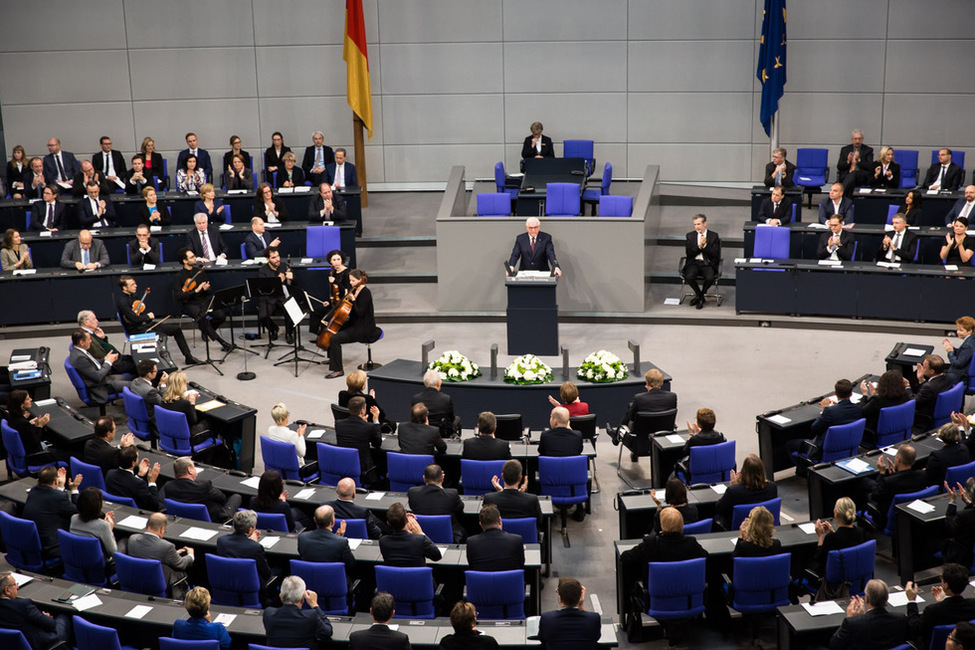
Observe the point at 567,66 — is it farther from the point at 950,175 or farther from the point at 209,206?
the point at 209,206

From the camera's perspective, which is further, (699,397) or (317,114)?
(317,114)

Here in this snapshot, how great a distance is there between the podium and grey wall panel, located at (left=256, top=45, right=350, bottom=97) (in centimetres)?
795

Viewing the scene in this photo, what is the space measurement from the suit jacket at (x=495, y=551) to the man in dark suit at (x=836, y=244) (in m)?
8.92

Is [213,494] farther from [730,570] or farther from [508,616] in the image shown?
[730,570]

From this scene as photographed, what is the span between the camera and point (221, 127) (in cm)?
2000

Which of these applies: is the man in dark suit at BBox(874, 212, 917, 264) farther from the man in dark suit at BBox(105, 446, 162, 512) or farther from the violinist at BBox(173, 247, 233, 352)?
the man in dark suit at BBox(105, 446, 162, 512)

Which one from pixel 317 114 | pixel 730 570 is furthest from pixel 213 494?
pixel 317 114

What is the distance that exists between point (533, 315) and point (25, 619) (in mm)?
7701

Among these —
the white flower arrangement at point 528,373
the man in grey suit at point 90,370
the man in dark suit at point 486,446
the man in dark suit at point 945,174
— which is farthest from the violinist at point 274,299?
the man in dark suit at point 945,174

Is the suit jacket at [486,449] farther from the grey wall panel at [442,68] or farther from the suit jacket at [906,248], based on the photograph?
the grey wall panel at [442,68]

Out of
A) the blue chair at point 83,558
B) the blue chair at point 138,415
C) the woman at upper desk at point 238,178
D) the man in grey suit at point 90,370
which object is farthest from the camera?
the woman at upper desk at point 238,178

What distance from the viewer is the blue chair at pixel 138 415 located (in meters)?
10.9

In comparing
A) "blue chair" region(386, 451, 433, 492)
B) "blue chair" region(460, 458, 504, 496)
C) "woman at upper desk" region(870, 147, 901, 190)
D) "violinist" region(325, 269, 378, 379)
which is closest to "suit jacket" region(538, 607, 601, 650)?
"blue chair" region(460, 458, 504, 496)

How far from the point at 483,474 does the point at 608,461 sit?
2363 mm
